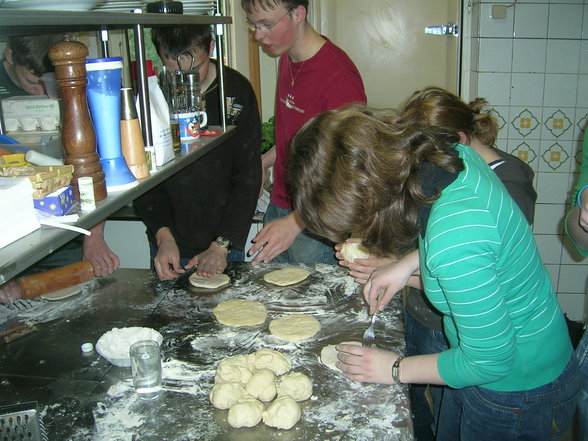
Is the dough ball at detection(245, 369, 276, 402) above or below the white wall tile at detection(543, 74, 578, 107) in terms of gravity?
below

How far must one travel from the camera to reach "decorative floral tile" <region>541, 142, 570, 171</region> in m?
3.11

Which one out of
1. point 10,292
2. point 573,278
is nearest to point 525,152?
point 573,278

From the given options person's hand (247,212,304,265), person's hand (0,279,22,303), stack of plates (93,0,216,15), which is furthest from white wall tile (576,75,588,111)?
person's hand (0,279,22,303)

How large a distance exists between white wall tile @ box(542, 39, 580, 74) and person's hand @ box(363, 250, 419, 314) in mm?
2034

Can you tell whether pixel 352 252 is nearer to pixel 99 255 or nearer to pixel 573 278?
pixel 99 255

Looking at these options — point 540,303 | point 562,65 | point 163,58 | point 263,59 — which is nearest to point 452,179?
point 540,303

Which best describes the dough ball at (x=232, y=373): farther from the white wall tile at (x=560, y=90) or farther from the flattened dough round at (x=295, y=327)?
the white wall tile at (x=560, y=90)

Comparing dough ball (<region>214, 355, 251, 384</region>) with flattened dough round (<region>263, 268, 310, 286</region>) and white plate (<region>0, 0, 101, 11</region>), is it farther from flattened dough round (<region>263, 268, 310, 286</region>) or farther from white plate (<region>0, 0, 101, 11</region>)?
white plate (<region>0, 0, 101, 11</region>)

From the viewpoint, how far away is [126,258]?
10.2 ft

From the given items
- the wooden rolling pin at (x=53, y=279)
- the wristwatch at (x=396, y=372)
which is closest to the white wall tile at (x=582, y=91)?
the wristwatch at (x=396, y=372)

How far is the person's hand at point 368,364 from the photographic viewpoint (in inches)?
53.1

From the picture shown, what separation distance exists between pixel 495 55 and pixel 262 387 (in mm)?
2466

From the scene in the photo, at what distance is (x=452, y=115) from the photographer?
164cm

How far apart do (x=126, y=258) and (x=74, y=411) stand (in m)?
1.87
